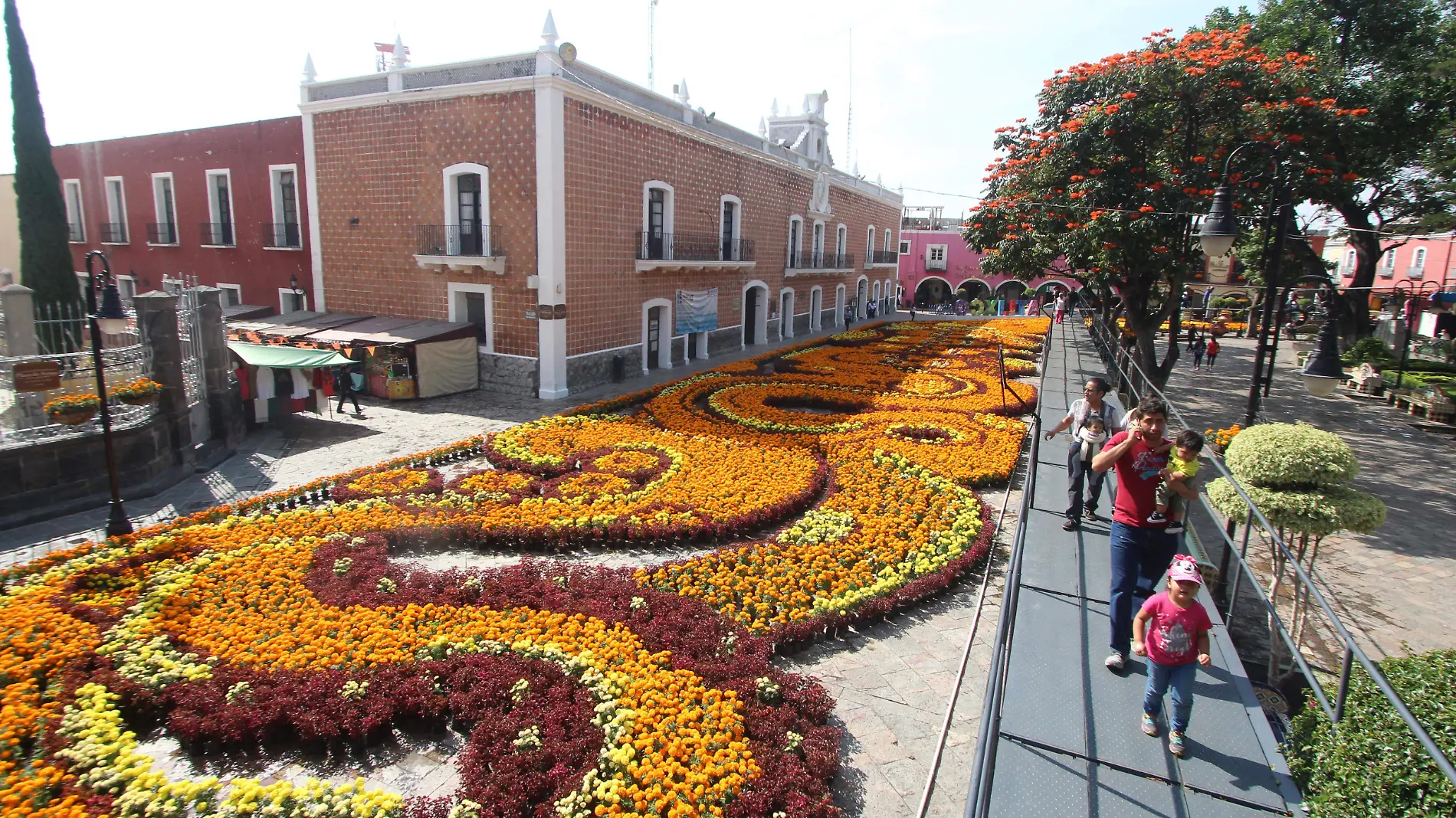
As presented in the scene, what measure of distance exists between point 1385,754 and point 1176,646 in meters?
0.95

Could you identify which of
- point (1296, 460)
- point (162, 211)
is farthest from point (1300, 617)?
point (162, 211)

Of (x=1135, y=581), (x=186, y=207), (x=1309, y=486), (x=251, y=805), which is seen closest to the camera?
(x=251, y=805)

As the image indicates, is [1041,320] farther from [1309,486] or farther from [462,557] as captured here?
[462,557]

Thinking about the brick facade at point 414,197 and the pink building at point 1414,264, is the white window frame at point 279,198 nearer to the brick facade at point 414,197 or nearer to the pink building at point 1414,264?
the brick facade at point 414,197

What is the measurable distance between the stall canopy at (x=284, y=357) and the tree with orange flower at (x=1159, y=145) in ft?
47.0

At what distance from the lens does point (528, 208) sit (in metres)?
16.4

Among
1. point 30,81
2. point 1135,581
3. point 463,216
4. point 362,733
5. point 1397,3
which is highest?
point 1397,3

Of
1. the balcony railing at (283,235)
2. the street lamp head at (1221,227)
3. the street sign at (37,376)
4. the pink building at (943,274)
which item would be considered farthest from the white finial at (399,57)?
the pink building at (943,274)

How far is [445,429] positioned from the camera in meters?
13.9

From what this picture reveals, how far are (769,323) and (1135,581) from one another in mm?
23622

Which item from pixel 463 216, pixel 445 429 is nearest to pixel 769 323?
pixel 463 216

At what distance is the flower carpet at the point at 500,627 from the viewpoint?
15.1 feet

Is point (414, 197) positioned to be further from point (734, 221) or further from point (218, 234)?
point (734, 221)

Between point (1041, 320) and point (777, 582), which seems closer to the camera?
point (777, 582)
